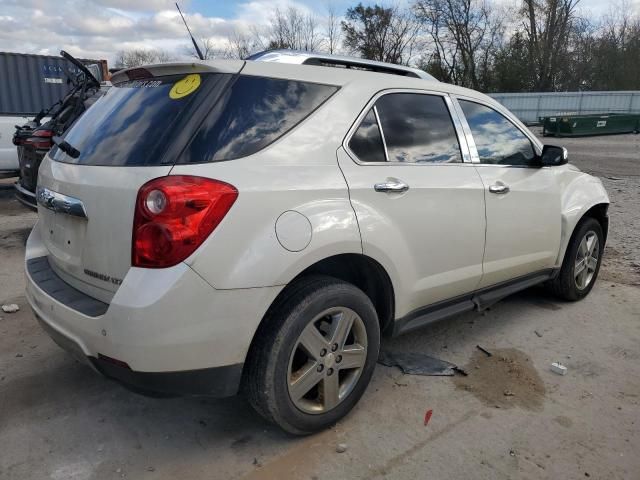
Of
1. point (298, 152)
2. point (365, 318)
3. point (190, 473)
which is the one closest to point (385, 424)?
point (365, 318)

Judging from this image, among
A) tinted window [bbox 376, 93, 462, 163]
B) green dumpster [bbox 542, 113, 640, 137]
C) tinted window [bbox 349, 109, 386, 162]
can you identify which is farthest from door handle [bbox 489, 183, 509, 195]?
green dumpster [bbox 542, 113, 640, 137]

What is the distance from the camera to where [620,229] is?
6977mm

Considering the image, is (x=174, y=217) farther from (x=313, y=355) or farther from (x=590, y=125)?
(x=590, y=125)

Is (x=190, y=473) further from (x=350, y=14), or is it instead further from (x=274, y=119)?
(x=350, y=14)

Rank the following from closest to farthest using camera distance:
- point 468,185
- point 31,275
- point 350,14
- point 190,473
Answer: point 190,473
point 31,275
point 468,185
point 350,14

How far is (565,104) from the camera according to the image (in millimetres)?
35156

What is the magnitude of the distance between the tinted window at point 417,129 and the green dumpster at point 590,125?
26.3 metres

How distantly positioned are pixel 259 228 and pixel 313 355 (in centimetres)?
71

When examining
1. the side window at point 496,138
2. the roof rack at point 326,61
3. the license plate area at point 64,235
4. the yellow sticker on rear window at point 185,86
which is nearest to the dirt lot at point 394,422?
the license plate area at point 64,235

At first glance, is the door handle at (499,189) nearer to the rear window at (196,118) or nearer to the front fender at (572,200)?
the front fender at (572,200)

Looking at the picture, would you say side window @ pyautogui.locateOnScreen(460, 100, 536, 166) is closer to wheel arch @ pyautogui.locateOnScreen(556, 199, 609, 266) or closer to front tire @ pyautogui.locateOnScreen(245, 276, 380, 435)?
wheel arch @ pyautogui.locateOnScreen(556, 199, 609, 266)

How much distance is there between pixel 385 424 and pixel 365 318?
1.92 feet

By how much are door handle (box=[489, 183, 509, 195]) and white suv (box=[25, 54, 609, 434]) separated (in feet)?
0.08

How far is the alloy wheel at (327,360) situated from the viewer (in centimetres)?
250
